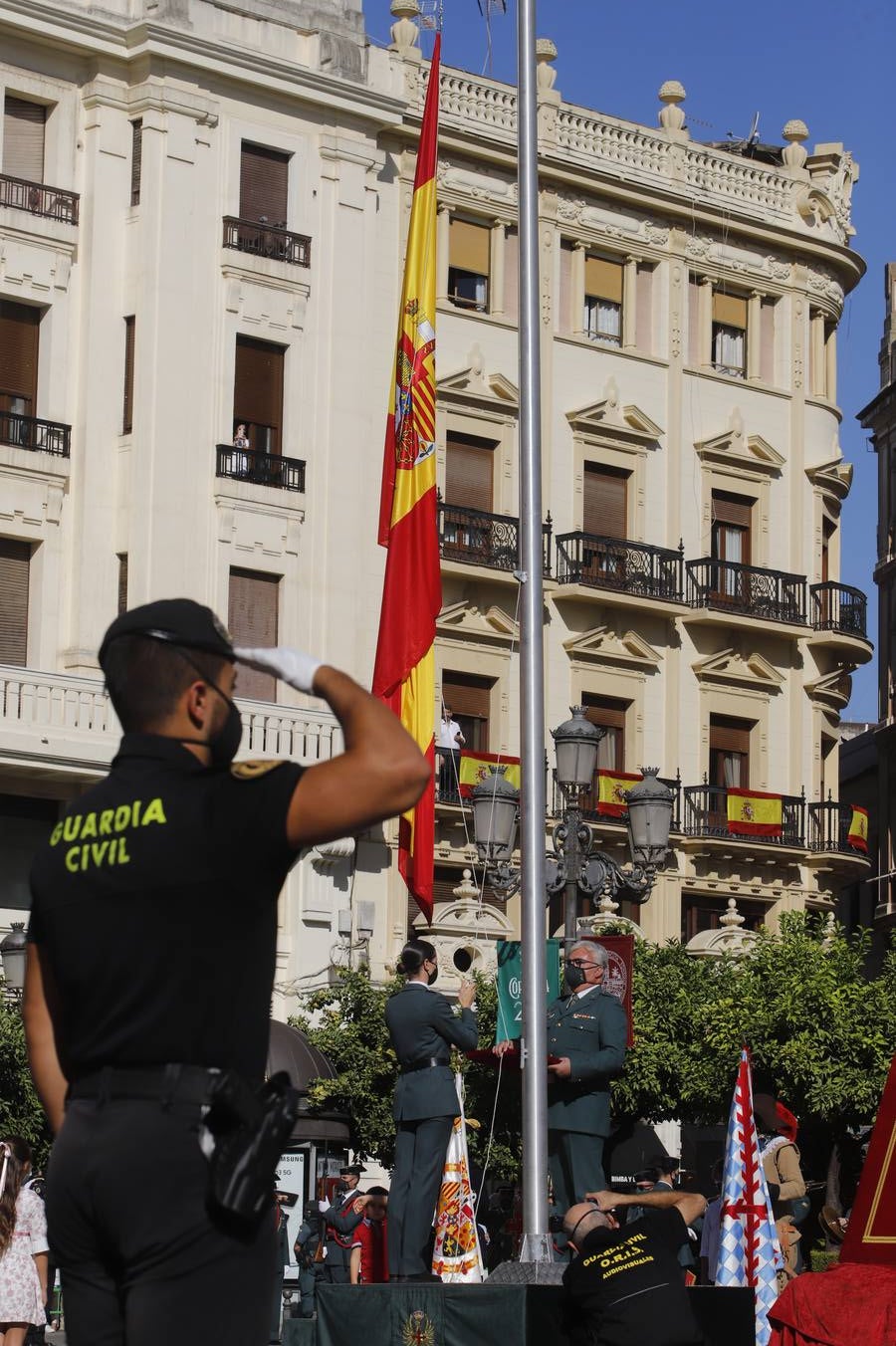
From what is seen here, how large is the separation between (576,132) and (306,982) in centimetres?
1414

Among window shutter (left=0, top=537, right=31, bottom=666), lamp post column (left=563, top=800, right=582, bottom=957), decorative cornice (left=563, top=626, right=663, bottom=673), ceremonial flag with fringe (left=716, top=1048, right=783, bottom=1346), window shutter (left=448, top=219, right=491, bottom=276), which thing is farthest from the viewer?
decorative cornice (left=563, top=626, right=663, bottom=673)

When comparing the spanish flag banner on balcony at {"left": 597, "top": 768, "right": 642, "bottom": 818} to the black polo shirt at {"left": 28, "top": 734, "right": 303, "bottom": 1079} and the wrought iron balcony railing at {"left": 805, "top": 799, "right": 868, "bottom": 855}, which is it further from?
the black polo shirt at {"left": 28, "top": 734, "right": 303, "bottom": 1079}

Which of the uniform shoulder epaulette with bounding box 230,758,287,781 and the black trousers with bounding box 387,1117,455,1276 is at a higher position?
the uniform shoulder epaulette with bounding box 230,758,287,781

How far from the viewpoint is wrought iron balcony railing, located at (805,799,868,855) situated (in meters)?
39.4

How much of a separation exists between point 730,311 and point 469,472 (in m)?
6.31

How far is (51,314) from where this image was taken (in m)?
32.3

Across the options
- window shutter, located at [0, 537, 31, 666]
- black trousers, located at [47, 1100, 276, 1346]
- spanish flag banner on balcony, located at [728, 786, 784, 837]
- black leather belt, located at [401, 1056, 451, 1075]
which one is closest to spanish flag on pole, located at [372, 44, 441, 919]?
black leather belt, located at [401, 1056, 451, 1075]

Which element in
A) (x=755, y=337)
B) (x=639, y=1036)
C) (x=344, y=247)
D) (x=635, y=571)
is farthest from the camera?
(x=755, y=337)

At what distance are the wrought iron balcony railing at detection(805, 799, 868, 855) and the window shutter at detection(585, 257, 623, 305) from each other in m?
8.52

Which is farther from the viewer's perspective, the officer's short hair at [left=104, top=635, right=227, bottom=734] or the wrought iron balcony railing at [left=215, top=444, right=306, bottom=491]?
the wrought iron balcony railing at [left=215, top=444, right=306, bottom=491]

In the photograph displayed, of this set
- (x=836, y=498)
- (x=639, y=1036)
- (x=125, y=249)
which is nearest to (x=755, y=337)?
(x=836, y=498)

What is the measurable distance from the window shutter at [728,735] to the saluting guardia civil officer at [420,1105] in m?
28.6

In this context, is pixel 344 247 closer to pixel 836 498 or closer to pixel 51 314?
pixel 51 314

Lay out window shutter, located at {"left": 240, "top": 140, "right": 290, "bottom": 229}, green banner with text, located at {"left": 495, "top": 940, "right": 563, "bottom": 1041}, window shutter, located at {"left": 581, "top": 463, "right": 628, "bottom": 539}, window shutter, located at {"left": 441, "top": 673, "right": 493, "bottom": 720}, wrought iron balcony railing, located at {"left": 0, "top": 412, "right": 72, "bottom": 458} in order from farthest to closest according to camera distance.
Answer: window shutter, located at {"left": 581, "top": 463, "right": 628, "bottom": 539} → window shutter, located at {"left": 441, "top": 673, "right": 493, "bottom": 720} → window shutter, located at {"left": 240, "top": 140, "right": 290, "bottom": 229} → wrought iron balcony railing, located at {"left": 0, "top": 412, "right": 72, "bottom": 458} → green banner with text, located at {"left": 495, "top": 940, "right": 563, "bottom": 1041}
